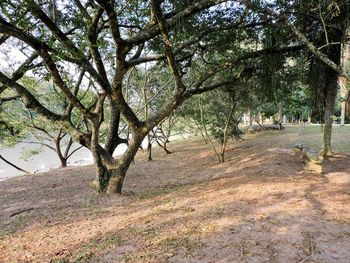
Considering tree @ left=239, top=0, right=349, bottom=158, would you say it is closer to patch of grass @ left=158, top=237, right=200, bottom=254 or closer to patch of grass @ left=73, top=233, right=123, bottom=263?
patch of grass @ left=158, top=237, right=200, bottom=254

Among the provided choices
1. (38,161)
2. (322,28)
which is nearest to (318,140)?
(322,28)

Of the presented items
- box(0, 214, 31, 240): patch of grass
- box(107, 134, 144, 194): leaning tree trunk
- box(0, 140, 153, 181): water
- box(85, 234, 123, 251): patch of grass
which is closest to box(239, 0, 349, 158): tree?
box(107, 134, 144, 194): leaning tree trunk

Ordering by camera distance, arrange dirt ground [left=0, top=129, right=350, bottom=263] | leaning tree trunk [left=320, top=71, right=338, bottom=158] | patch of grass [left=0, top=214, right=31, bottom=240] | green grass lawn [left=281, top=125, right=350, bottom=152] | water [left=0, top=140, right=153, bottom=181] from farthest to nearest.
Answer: water [left=0, top=140, right=153, bottom=181], green grass lawn [left=281, top=125, right=350, bottom=152], leaning tree trunk [left=320, top=71, right=338, bottom=158], patch of grass [left=0, top=214, right=31, bottom=240], dirt ground [left=0, top=129, right=350, bottom=263]

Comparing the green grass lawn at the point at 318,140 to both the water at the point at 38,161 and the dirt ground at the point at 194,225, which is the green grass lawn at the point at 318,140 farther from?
the water at the point at 38,161

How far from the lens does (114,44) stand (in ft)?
19.2

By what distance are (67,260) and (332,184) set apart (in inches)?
186

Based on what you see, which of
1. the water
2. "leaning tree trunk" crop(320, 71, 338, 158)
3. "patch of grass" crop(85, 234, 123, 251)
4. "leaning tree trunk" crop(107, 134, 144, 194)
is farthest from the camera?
the water

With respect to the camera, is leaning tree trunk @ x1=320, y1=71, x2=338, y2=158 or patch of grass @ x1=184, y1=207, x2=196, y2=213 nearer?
patch of grass @ x1=184, y1=207, x2=196, y2=213

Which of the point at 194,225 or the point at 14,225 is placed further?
the point at 14,225

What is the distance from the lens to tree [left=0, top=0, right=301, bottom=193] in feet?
14.6

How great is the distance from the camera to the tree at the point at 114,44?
14.6 feet

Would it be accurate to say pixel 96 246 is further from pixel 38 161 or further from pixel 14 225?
pixel 38 161

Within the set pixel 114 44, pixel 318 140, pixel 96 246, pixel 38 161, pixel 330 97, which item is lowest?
pixel 38 161

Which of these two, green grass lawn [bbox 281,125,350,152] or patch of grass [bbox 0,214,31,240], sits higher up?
green grass lawn [bbox 281,125,350,152]
